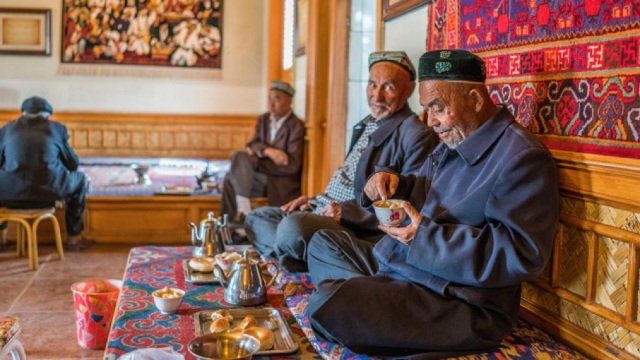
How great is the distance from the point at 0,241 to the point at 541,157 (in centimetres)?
484

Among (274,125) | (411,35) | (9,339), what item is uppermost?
(411,35)

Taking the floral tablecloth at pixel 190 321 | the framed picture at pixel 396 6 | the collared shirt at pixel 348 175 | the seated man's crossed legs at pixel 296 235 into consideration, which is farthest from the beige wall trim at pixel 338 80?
the floral tablecloth at pixel 190 321

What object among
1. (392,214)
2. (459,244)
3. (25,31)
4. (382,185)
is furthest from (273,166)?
(459,244)

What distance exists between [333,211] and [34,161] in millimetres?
2737

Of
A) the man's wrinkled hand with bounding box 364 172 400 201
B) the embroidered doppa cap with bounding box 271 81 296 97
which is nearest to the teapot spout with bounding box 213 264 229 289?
the man's wrinkled hand with bounding box 364 172 400 201

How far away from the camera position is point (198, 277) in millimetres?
3227

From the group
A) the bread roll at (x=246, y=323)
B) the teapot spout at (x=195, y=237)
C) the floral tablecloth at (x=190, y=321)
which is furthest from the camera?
the teapot spout at (x=195, y=237)

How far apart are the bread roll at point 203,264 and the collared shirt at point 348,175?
2.16ft

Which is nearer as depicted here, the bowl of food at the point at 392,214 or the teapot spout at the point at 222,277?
the bowl of food at the point at 392,214

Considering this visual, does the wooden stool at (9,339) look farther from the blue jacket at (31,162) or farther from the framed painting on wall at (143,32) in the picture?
the framed painting on wall at (143,32)

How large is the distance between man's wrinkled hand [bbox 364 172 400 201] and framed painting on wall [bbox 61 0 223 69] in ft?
16.1

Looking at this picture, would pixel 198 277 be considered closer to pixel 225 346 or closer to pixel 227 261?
pixel 227 261

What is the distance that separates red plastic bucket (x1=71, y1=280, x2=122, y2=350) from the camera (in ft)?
10.3

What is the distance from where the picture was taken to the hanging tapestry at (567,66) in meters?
2.05
